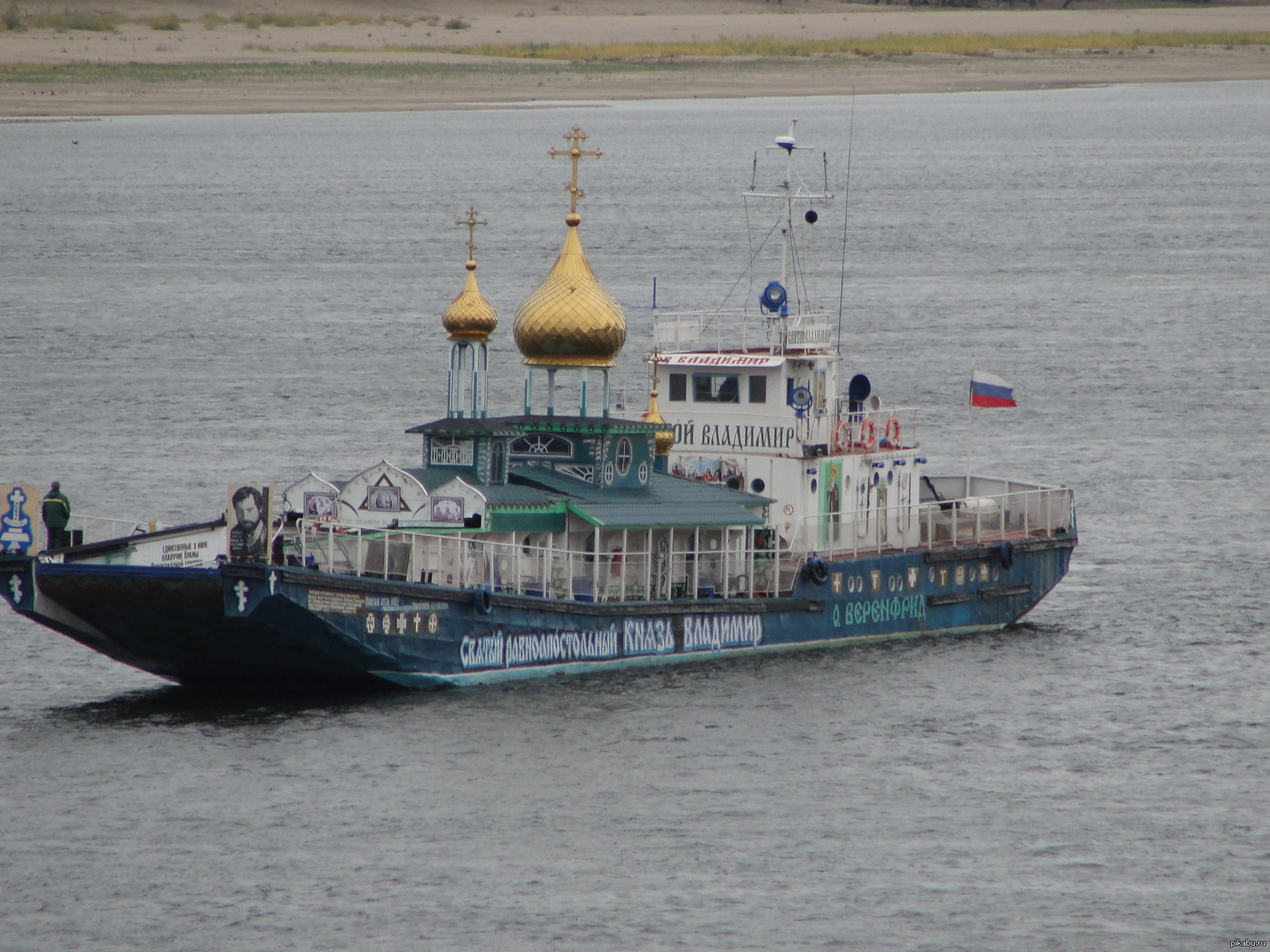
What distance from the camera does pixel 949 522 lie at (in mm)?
54688

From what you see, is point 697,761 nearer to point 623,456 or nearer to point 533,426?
point 623,456

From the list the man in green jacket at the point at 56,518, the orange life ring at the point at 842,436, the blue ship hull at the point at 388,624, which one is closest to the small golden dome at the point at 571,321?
the blue ship hull at the point at 388,624

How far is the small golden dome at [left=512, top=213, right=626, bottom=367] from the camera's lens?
48500 mm

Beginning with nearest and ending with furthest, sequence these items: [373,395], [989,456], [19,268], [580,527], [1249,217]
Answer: [580,527] → [989,456] → [373,395] → [19,268] → [1249,217]

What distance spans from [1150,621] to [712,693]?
13242 millimetres

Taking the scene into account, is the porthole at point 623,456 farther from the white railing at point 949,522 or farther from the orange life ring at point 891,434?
the orange life ring at point 891,434

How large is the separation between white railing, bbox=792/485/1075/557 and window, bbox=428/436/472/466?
7275 millimetres

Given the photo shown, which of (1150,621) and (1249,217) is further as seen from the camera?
(1249,217)

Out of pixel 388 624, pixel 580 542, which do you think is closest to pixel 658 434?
pixel 580 542

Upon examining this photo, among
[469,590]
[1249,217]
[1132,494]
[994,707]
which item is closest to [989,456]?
[1132,494]

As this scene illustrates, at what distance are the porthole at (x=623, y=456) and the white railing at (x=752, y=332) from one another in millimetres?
3774

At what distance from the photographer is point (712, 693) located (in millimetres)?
47125

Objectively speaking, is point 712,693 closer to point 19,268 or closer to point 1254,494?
point 1254,494

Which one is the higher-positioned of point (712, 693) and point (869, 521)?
point (869, 521)
